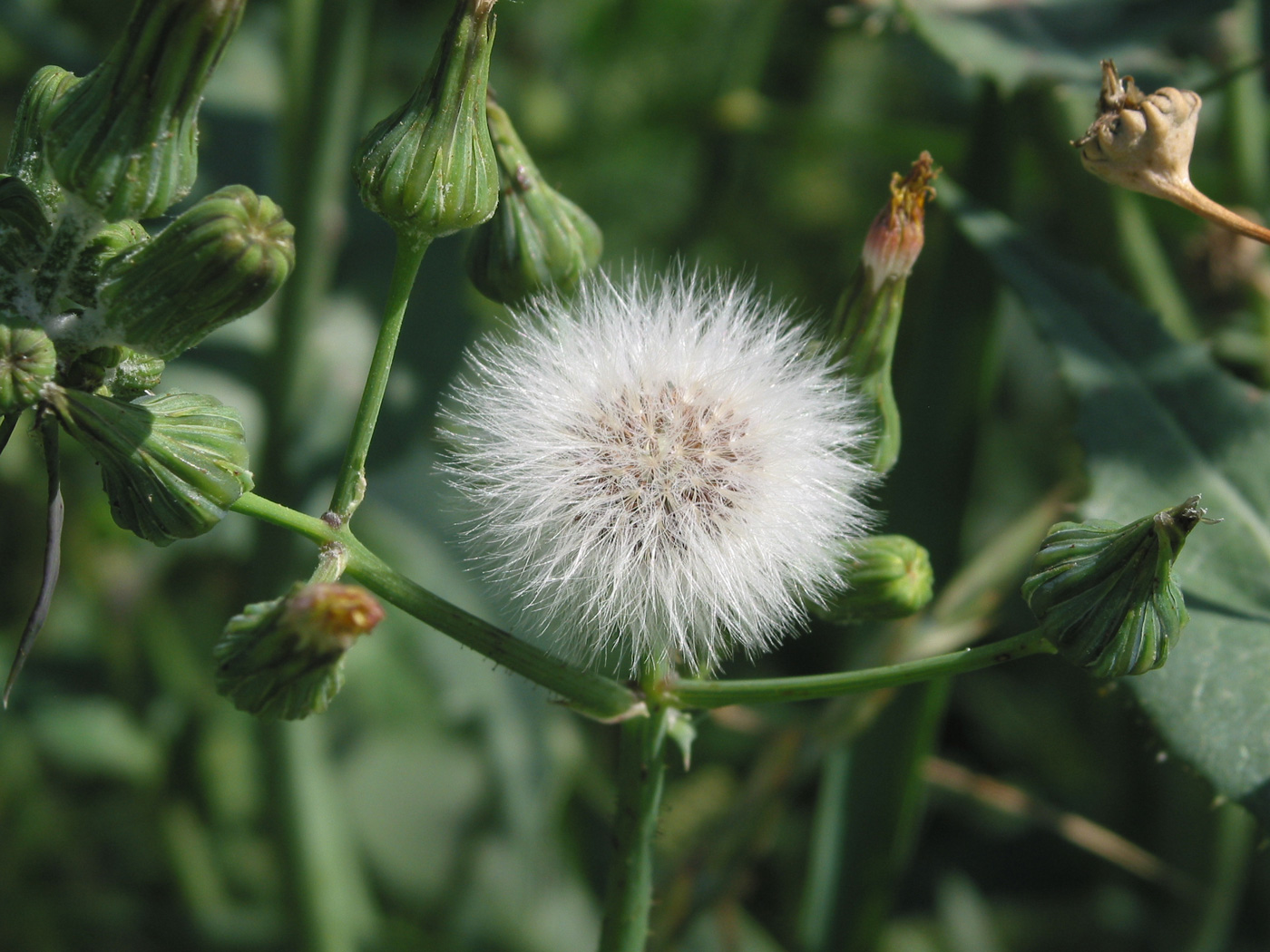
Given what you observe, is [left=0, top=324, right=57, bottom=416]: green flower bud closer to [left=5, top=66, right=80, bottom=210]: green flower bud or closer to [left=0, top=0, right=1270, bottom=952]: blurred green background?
[left=5, top=66, right=80, bottom=210]: green flower bud

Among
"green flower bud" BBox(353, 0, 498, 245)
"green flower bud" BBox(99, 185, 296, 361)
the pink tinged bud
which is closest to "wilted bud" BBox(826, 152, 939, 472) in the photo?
the pink tinged bud

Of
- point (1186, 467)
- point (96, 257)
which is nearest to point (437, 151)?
point (96, 257)

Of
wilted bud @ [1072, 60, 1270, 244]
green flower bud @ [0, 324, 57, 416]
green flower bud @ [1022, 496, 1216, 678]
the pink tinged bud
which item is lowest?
green flower bud @ [0, 324, 57, 416]

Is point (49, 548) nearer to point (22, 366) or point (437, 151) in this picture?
point (22, 366)

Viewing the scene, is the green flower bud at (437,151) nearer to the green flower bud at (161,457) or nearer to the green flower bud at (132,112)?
the green flower bud at (132,112)

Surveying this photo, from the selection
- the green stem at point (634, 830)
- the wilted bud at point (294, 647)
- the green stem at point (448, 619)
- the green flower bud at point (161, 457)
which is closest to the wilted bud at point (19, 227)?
the green flower bud at point (161, 457)

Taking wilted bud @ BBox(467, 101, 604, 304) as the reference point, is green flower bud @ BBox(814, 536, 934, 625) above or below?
below

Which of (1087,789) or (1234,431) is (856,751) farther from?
(1087,789)

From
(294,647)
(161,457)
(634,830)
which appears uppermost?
(161,457)
